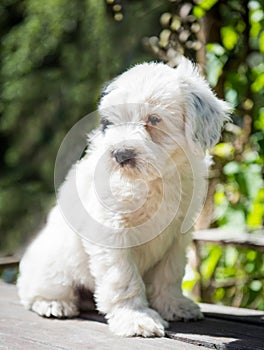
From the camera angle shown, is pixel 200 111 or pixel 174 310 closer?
pixel 200 111

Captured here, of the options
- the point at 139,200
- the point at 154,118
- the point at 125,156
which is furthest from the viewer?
the point at 139,200

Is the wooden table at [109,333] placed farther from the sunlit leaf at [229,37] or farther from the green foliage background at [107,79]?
the sunlit leaf at [229,37]

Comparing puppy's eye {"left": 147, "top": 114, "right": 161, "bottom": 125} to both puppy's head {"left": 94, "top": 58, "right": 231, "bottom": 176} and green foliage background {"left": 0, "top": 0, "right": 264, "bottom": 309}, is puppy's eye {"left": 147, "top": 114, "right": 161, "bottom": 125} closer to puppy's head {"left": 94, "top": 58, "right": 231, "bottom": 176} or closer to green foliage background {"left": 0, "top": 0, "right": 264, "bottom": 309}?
puppy's head {"left": 94, "top": 58, "right": 231, "bottom": 176}

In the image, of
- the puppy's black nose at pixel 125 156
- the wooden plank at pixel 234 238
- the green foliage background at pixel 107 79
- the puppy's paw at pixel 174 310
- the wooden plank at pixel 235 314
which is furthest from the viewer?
the green foliage background at pixel 107 79

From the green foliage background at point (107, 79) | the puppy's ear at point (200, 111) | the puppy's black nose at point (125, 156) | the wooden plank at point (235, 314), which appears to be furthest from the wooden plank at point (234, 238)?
the puppy's black nose at point (125, 156)

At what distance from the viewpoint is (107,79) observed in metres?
4.94

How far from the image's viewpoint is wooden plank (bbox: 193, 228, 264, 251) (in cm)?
365

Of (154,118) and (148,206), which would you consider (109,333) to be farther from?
(154,118)

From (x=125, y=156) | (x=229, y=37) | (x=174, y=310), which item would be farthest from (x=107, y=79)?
(x=125, y=156)

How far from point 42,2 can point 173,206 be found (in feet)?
8.90

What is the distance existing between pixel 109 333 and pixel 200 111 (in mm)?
893

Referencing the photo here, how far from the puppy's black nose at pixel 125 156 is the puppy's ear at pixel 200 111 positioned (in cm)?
24

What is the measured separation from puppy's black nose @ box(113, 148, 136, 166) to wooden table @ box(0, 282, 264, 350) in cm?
64

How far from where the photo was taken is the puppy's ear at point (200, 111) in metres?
2.64
